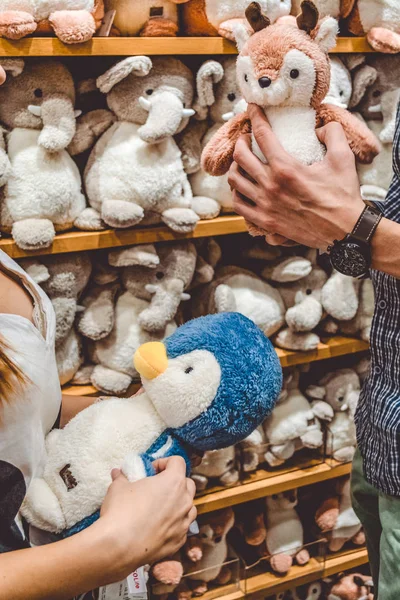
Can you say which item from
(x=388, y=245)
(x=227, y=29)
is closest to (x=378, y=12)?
(x=227, y=29)

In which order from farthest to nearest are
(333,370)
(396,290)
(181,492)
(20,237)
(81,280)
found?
(333,370) < (81,280) < (20,237) < (396,290) < (181,492)

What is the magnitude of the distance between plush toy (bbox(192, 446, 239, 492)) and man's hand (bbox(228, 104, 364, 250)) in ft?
2.59

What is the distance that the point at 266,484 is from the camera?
1.60m

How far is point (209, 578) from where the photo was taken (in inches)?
62.6

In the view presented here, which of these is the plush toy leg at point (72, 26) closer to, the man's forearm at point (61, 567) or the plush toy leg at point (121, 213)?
the plush toy leg at point (121, 213)

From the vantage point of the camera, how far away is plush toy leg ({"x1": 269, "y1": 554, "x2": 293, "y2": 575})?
164cm

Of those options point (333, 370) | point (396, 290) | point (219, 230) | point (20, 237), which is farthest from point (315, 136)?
point (333, 370)

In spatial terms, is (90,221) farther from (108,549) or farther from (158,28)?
(108,549)

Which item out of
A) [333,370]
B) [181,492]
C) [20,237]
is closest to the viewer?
[181,492]

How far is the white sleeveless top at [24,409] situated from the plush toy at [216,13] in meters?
0.72

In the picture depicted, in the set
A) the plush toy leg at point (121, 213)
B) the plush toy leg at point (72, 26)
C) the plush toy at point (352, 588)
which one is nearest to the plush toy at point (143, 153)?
the plush toy leg at point (121, 213)

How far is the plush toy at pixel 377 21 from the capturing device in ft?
4.58

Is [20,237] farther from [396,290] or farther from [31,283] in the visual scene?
[396,290]

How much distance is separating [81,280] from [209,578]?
83 centimetres
